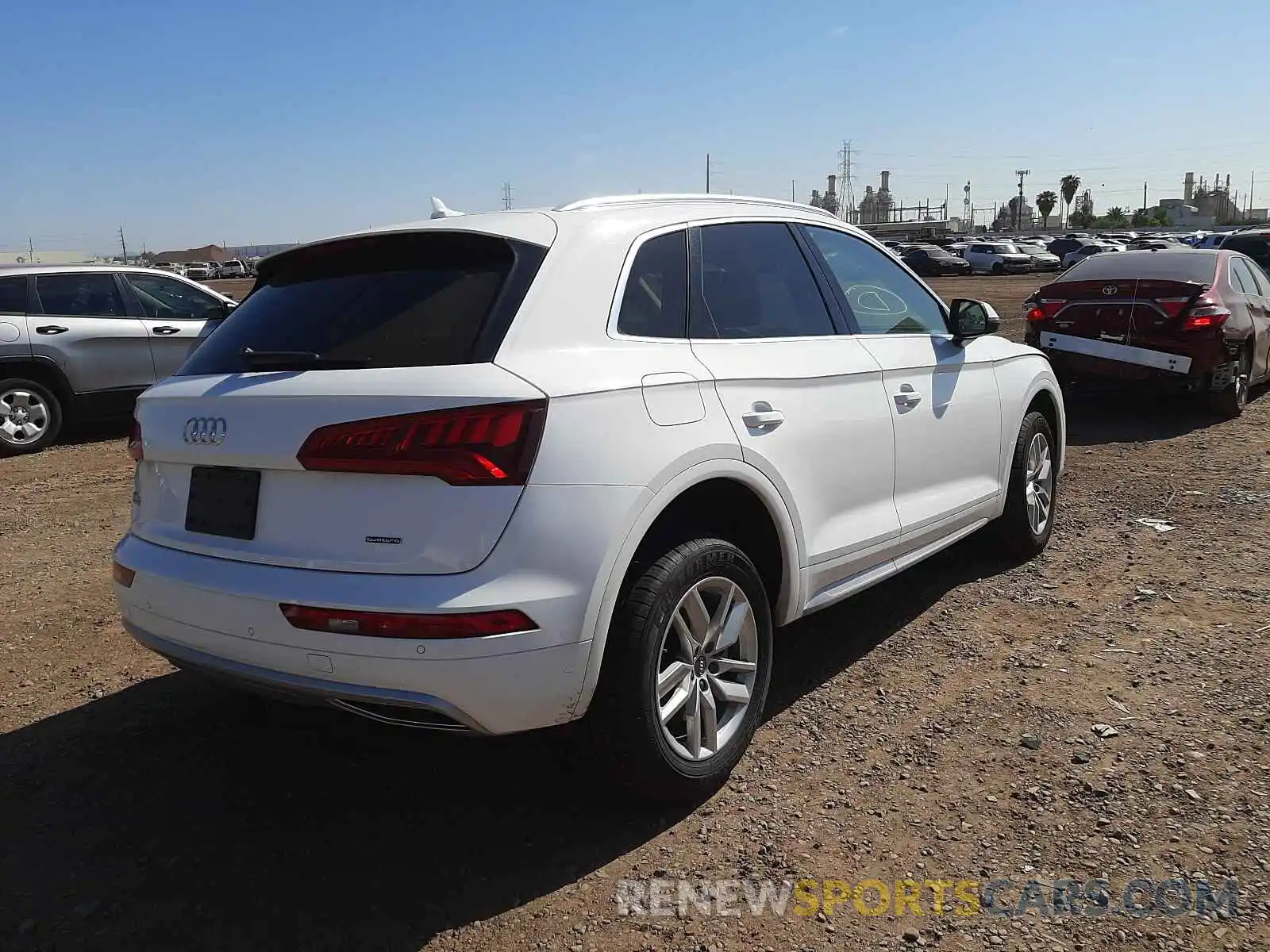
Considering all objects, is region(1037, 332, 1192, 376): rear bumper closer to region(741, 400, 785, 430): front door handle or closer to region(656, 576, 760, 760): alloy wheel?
region(741, 400, 785, 430): front door handle

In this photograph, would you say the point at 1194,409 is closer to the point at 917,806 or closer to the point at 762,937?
the point at 917,806

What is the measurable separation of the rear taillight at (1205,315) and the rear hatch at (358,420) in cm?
757

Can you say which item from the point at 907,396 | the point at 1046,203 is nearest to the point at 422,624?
the point at 907,396

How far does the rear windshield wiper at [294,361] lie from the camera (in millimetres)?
2783

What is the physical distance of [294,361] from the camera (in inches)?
114

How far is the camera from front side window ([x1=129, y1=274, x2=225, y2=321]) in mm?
9859

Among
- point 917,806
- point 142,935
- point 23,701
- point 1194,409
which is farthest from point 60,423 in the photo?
point 1194,409

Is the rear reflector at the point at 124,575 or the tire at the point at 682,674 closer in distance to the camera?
the tire at the point at 682,674

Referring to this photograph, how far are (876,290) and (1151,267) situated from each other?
240 inches

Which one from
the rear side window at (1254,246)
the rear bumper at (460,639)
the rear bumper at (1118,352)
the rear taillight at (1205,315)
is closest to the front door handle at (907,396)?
the rear bumper at (460,639)

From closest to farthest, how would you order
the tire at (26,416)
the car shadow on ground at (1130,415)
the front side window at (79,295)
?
the car shadow on ground at (1130,415)
the tire at (26,416)
the front side window at (79,295)

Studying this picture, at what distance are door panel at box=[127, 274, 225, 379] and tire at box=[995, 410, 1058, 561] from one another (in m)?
7.37

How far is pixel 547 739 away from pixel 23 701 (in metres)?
2.33

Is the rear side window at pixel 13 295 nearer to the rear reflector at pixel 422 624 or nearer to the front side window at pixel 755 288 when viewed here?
the front side window at pixel 755 288
